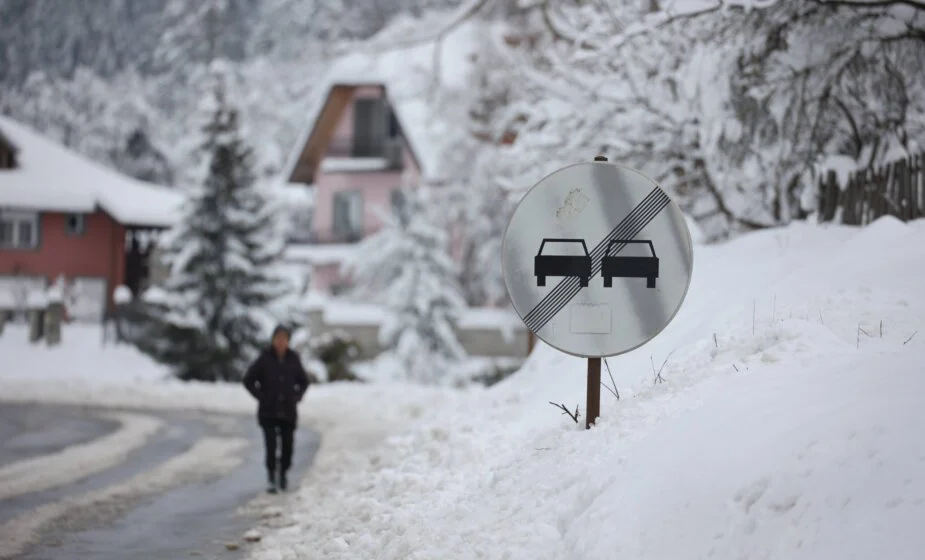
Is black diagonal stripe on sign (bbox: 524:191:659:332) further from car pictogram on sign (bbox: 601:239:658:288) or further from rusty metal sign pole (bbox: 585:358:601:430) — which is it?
rusty metal sign pole (bbox: 585:358:601:430)

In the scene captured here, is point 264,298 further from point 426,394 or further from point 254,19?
point 254,19

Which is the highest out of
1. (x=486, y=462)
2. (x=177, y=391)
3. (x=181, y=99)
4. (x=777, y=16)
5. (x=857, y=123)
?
(x=181, y=99)

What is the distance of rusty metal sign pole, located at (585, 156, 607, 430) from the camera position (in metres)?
6.86

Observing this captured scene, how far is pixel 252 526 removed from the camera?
8961 millimetres

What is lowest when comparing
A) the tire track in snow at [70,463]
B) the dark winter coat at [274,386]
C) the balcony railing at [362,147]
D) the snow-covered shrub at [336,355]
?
the snow-covered shrub at [336,355]

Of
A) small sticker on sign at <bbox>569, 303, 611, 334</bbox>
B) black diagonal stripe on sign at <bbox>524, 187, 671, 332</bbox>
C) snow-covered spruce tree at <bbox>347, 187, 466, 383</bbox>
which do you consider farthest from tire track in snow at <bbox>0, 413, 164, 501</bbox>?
snow-covered spruce tree at <bbox>347, 187, 466, 383</bbox>

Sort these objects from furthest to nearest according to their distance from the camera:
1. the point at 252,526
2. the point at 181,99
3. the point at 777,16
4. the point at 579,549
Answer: the point at 181,99
the point at 777,16
the point at 252,526
the point at 579,549

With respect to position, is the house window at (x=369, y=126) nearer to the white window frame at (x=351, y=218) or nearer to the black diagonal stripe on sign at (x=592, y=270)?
the white window frame at (x=351, y=218)

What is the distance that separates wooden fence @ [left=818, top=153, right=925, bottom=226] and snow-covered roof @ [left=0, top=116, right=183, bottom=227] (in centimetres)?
3398

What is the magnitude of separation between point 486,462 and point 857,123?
6.66 metres

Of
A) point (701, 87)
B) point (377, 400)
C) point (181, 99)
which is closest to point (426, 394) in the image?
point (377, 400)

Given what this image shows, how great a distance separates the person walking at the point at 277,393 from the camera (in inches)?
432

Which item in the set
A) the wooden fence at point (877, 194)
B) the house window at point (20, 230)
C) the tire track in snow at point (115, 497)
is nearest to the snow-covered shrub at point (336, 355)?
the house window at point (20, 230)

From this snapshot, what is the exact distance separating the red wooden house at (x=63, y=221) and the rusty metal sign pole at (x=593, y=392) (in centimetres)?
3763
